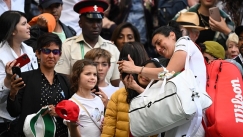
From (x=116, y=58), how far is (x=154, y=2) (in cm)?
253

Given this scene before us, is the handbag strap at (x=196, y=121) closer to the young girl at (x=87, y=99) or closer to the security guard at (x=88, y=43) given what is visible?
the young girl at (x=87, y=99)

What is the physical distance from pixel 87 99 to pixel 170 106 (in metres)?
1.50

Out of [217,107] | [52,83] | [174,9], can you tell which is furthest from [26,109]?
[174,9]

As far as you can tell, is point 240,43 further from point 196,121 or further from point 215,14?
point 196,121

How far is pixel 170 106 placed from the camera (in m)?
5.66

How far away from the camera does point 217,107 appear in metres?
6.21

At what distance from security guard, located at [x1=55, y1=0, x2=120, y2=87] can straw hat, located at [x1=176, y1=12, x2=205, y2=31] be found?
931 millimetres

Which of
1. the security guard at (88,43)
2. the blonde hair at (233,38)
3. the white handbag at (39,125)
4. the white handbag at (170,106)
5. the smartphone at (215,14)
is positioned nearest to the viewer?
the white handbag at (170,106)

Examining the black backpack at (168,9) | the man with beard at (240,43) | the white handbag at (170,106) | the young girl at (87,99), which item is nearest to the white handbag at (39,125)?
the young girl at (87,99)

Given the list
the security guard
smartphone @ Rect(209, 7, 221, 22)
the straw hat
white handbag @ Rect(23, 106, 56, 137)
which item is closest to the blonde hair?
smartphone @ Rect(209, 7, 221, 22)

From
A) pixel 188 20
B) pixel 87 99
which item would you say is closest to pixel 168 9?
pixel 188 20

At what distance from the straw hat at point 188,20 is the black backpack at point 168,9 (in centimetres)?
151

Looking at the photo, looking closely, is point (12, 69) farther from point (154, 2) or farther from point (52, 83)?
point (154, 2)

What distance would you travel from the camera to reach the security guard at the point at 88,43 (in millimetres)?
8242
